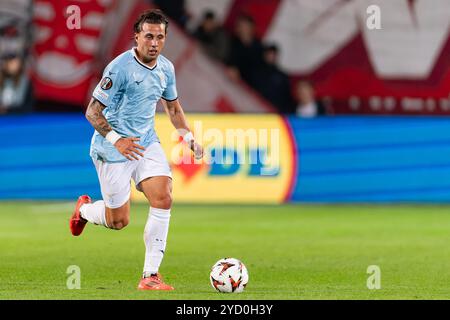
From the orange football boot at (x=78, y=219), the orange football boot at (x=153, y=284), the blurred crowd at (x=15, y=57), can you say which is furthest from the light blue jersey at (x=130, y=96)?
the blurred crowd at (x=15, y=57)

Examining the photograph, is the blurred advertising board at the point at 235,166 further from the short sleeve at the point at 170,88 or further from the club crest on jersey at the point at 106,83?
the club crest on jersey at the point at 106,83

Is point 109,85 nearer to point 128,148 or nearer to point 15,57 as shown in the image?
point 128,148

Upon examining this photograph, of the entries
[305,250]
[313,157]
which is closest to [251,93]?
[313,157]

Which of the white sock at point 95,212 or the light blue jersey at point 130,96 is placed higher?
the light blue jersey at point 130,96

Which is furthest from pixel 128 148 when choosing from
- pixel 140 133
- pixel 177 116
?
pixel 177 116

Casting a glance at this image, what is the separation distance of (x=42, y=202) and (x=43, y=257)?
6.56 m

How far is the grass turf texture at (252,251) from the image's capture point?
9.52 metres

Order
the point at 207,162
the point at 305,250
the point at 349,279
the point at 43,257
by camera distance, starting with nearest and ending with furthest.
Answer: the point at 349,279
the point at 43,257
the point at 305,250
the point at 207,162

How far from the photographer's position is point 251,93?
2036 centimetres

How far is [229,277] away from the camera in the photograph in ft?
30.3

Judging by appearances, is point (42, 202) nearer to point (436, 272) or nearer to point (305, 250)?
point (305, 250)

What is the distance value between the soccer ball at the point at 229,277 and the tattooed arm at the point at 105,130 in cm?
103

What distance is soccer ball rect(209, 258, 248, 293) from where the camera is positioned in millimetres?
9219
